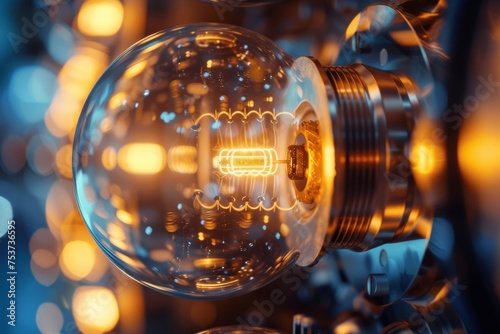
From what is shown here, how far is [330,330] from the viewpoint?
0.83 meters

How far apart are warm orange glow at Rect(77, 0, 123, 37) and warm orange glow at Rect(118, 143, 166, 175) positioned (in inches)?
17.9

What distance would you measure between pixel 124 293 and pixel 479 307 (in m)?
0.62

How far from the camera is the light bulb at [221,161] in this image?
1.95ft

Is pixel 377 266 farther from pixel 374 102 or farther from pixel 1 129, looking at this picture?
pixel 1 129

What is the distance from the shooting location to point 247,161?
0.64 meters

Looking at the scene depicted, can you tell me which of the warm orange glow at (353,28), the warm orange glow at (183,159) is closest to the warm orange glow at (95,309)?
the warm orange glow at (183,159)

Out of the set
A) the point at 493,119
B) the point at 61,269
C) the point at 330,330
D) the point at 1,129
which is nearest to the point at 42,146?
the point at 1,129

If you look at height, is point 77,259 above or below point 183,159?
below

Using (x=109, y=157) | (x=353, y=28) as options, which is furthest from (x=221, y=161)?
(x=353, y=28)

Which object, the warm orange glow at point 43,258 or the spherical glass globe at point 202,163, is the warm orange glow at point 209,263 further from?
the warm orange glow at point 43,258

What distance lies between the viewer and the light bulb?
1.95ft

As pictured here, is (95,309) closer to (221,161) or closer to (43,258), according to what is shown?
(43,258)

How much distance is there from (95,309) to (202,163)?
0.47 metres

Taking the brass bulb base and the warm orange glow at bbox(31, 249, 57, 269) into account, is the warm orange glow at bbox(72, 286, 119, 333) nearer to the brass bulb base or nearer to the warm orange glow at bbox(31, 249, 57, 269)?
the warm orange glow at bbox(31, 249, 57, 269)
